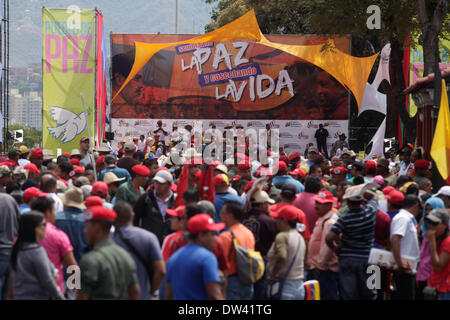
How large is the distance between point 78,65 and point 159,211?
1654cm

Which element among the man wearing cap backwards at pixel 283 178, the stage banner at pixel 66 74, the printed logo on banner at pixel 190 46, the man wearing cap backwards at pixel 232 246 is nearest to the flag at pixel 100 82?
the stage banner at pixel 66 74

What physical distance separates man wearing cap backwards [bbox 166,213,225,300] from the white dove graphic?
62.3 feet

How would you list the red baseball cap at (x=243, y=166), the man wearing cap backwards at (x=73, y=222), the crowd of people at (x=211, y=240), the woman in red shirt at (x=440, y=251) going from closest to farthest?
the crowd of people at (x=211, y=240) < the woman in red shirt at (x=440, y=251) < the man wearing cap backwards at (x=73, y=222) < the red baseball cap at (x=243, y=166)

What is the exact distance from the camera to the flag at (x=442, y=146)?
8.99 m

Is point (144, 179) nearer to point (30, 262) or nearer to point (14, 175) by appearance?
point (14, 175)

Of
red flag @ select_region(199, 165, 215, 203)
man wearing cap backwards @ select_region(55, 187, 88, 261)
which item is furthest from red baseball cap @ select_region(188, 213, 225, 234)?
red flag @ select_region(199, 165, 215, 203)

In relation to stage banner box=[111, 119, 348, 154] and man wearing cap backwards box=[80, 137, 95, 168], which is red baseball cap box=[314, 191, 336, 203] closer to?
man wearing cap backwards box=[80, 137, 95, 168]

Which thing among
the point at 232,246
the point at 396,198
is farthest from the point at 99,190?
the point at 396,198

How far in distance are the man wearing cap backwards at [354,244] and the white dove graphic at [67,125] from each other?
1763 cm

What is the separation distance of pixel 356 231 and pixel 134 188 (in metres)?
2.92

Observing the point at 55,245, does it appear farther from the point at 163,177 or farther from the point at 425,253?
the point at 425,253

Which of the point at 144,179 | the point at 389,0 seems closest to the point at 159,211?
the point at 144,179

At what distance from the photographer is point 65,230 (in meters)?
6.84

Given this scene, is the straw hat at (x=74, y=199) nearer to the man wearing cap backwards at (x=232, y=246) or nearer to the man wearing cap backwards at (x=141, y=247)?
the man wearing cap backwards at (x=141, y=247)
